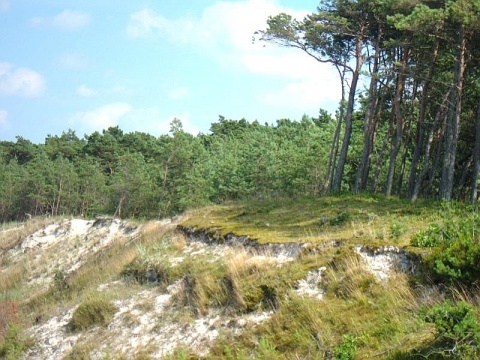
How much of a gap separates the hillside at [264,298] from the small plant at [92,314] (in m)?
0.03

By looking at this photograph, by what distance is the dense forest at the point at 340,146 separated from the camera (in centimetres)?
2162

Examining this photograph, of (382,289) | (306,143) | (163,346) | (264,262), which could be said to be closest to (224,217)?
(264,262)

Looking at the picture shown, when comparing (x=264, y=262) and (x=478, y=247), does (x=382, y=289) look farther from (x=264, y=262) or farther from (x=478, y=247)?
(x=264, y=262)

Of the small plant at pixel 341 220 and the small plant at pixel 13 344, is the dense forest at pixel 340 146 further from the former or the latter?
the small plant at pixel 13 344

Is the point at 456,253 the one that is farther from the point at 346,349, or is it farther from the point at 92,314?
the point at 92,314

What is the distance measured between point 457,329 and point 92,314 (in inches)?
318

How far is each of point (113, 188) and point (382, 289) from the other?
56004 millimetres

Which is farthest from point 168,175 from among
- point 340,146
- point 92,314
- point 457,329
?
point 457,329

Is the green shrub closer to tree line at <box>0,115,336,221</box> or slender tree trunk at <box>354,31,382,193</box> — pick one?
slender tree trunk at <box>354,31,382,193</box>

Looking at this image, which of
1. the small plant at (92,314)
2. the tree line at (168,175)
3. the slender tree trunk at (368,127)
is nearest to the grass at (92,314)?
the small plant at (92,314)

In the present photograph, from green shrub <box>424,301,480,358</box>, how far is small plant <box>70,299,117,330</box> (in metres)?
7.28

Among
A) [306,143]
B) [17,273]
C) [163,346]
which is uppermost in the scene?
[306,143]

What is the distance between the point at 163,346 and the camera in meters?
9.15

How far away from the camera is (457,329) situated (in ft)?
17.6
